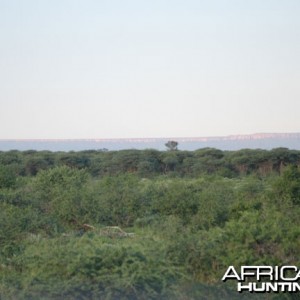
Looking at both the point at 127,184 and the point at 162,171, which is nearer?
the point at 127,184

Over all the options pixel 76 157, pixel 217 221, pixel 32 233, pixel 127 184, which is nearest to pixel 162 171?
pixel 76 157

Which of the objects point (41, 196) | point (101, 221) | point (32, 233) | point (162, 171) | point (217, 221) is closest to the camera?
point (32, 233)

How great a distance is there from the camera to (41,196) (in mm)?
19391

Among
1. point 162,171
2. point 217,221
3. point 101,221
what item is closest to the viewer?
point 217,221

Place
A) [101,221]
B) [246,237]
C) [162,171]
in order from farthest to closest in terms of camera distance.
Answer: [162,171] → [101,221] → [246,237]

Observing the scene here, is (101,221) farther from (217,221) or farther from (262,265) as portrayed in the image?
(262,265)

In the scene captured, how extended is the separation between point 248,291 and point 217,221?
24.6 ft

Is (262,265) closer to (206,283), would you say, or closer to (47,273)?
(206,283)

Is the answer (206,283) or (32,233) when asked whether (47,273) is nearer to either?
(206,283)

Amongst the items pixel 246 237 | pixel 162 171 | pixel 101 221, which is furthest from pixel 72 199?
pixel 162 171

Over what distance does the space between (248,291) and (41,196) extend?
36.5 feet

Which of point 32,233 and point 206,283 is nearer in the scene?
point 206,283

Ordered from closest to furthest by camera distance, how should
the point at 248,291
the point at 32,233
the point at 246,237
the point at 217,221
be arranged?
the point at 248,291, the point at 246,237, the point at 32,233, the point at 217,221

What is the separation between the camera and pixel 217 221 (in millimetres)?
16484
